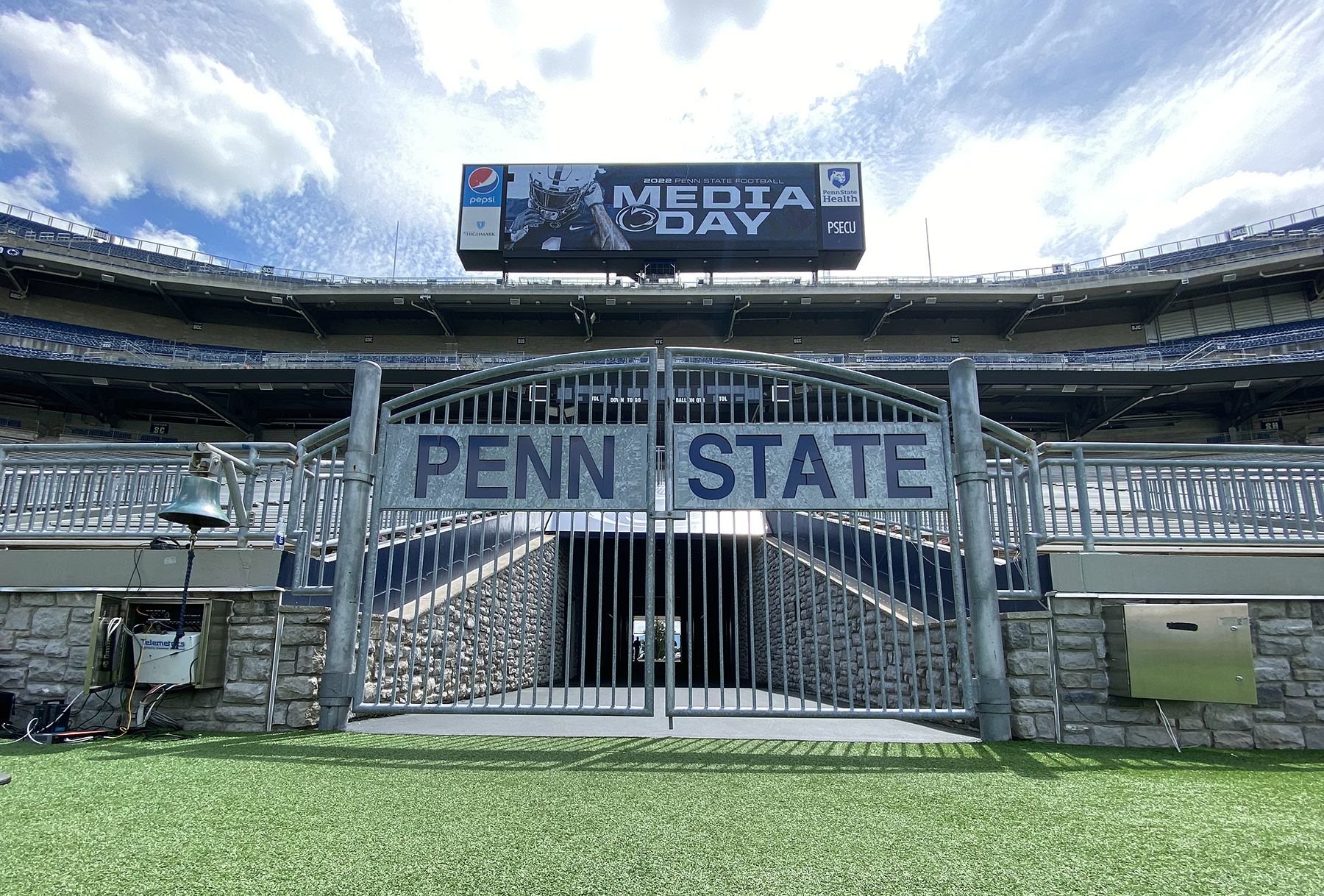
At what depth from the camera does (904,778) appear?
4.08m

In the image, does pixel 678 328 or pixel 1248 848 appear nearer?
pixel 1248 848

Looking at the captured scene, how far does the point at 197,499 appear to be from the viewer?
5.29 meters

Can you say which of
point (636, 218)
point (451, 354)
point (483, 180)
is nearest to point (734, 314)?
point (636, 218)

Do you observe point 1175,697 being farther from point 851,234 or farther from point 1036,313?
point 1036,313

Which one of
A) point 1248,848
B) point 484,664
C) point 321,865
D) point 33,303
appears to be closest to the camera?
point 321,865

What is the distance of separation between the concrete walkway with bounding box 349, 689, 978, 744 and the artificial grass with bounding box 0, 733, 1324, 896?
69cm

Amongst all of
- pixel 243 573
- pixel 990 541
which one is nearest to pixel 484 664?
pixel 243 573

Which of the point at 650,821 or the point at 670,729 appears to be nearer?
the point at 650,821

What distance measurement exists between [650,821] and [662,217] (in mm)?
30859

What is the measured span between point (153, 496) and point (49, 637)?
1.23 meters

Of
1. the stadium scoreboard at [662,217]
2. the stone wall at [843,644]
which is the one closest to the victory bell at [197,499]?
the stone wall at [843,644]

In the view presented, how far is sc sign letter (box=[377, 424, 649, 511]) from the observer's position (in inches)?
223

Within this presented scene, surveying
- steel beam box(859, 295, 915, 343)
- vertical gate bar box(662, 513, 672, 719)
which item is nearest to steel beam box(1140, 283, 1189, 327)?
steel beam box(859, 295, 915, 343)

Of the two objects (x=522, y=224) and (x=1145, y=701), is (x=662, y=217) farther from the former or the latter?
(x=1145, y=701)
